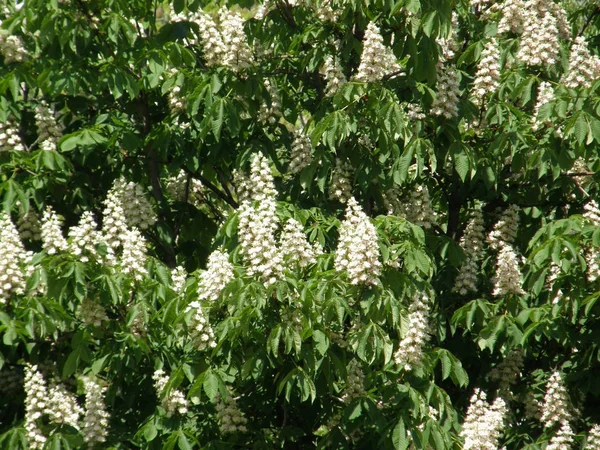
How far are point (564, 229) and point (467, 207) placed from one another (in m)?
2.02

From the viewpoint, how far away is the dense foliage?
659 cm

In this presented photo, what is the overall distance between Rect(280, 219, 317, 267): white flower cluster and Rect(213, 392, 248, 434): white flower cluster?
1.05 meters

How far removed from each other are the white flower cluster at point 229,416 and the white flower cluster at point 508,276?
2.14m

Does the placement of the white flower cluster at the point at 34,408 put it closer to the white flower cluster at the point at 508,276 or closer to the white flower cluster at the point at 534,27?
the white flower cluster at the point at 508,276

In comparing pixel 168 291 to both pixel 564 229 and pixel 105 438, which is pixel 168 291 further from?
pixel 564 229

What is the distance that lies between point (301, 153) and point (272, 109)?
20.8 inches

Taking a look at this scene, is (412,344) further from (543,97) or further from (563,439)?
(543,97)

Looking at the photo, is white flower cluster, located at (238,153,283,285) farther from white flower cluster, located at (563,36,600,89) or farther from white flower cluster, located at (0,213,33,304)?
white flower cluster, located at (563,36,600,89)

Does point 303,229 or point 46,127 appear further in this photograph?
point 46,127

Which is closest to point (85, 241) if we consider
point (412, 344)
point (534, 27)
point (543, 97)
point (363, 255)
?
point (363, 255)

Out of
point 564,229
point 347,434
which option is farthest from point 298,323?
point 564,229

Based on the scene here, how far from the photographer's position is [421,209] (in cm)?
817

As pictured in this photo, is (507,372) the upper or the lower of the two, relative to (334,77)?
lower

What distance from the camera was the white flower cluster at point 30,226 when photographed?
26.5 feet
